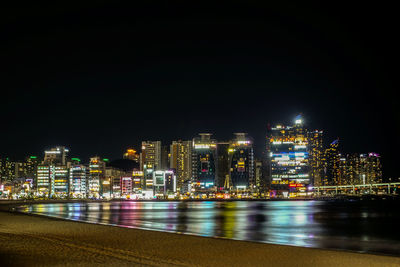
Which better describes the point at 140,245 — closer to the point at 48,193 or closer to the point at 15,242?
the point at 15,242

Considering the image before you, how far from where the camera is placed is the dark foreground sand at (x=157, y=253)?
47.3 ft

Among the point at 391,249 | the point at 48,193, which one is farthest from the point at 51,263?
the point at 48,193

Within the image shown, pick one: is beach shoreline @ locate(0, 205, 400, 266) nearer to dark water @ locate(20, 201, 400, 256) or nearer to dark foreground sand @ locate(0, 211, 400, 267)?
dark foreground sand @ locate(0, 211, 400, 267)

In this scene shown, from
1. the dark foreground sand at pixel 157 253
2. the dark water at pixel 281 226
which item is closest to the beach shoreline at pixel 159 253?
the dark foreground sand at pixel 157 253

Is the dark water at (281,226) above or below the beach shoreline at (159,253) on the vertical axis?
below

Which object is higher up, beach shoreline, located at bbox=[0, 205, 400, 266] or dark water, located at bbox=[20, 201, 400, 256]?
beach shoreline, located at bbox=[0, 205, 400, 266]

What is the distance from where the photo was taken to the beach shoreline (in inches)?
569

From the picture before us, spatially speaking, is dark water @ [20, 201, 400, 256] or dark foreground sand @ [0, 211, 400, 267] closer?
dark foreground sand @ [0, 211, 400, 267]

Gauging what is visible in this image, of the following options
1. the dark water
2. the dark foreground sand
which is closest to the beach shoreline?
the dark foreground sand

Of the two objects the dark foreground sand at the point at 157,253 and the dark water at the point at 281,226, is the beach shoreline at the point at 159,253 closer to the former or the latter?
the dark foreground sand at the point at 157,253

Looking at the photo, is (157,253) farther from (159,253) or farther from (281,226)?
(281,226)

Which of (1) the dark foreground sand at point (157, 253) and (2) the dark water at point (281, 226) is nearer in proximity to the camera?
(1) the dark foreground sand at point (157, 253)

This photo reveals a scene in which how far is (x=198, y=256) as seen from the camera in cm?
1592

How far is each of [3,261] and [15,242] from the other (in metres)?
5.25
